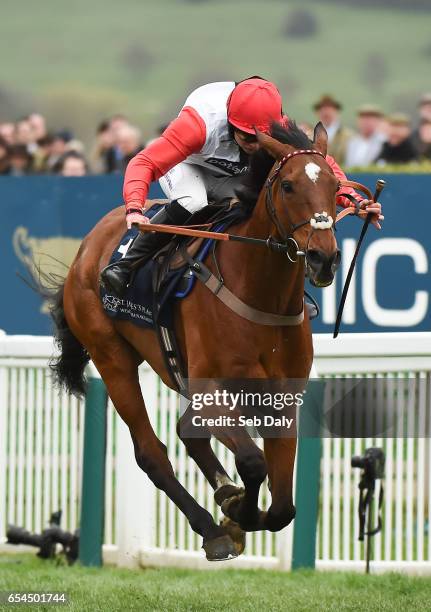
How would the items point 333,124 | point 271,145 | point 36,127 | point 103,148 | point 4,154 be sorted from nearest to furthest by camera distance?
point 271,145
point 333,124
point 4,154
point 103,148
point 36,127

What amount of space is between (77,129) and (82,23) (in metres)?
1.49

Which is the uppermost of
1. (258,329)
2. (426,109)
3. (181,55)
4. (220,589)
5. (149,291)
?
(181,55)

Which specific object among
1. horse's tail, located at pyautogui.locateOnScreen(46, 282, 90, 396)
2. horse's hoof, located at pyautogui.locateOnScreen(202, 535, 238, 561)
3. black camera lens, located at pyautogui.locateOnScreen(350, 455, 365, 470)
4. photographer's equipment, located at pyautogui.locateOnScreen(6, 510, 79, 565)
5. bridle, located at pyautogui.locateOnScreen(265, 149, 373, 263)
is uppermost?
bridle, located at pyautogui.locateOnScreen(265, 149, 373, 263)

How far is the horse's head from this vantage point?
5273 millimetres

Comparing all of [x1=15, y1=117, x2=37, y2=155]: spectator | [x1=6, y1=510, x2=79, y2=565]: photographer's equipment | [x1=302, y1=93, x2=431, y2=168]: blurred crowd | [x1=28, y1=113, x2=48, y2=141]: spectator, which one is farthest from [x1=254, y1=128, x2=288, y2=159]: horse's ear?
[x1=28, y1=113, x2=48, y2=141]: spectator

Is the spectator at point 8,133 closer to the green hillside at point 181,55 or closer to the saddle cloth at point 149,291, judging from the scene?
the green hillside at point 181,55

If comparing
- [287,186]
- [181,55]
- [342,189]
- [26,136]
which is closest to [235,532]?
[342,189]

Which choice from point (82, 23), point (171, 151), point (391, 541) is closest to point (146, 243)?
point (171, 151)

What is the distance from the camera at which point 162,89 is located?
19.1 meters

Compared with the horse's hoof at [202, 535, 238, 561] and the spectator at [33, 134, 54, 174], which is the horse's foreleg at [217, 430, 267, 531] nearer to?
the horse's hoof at [202, 535, 238, 561]

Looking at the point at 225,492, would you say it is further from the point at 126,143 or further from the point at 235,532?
the point at 126,143

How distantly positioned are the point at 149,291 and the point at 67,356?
3.44 feet

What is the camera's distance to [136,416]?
6.95m

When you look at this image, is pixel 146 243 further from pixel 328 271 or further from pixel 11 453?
pixel 11 453
